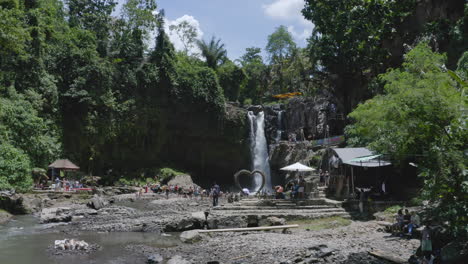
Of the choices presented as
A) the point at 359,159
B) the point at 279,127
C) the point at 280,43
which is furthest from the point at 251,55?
the point at 359,159

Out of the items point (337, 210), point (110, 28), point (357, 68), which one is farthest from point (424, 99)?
point (110, 28)

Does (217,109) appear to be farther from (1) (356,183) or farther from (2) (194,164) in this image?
(1) (356,183)

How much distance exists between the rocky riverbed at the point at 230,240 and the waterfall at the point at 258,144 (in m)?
19.5

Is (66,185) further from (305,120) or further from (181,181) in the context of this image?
(305,120)

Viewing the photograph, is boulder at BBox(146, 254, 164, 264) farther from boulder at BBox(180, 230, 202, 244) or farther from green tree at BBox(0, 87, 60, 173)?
green tree at BBox(0, 87, 60, 173)

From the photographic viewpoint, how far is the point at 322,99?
128 feet

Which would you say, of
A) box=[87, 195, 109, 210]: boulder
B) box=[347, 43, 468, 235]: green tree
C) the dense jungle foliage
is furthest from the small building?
box=[87, 195, 109, 210]: boulder

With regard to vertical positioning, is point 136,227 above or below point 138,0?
below

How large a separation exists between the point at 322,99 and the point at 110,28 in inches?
963

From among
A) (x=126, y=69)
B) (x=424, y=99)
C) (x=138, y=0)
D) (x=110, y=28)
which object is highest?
(x=138, y=0)

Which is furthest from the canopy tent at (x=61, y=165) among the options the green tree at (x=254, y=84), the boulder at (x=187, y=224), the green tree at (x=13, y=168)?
the green tree at (x=254, y=84)

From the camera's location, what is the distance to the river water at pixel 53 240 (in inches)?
461

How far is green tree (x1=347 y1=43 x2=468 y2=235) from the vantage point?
841 cm

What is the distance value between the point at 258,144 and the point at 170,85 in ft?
37.7
